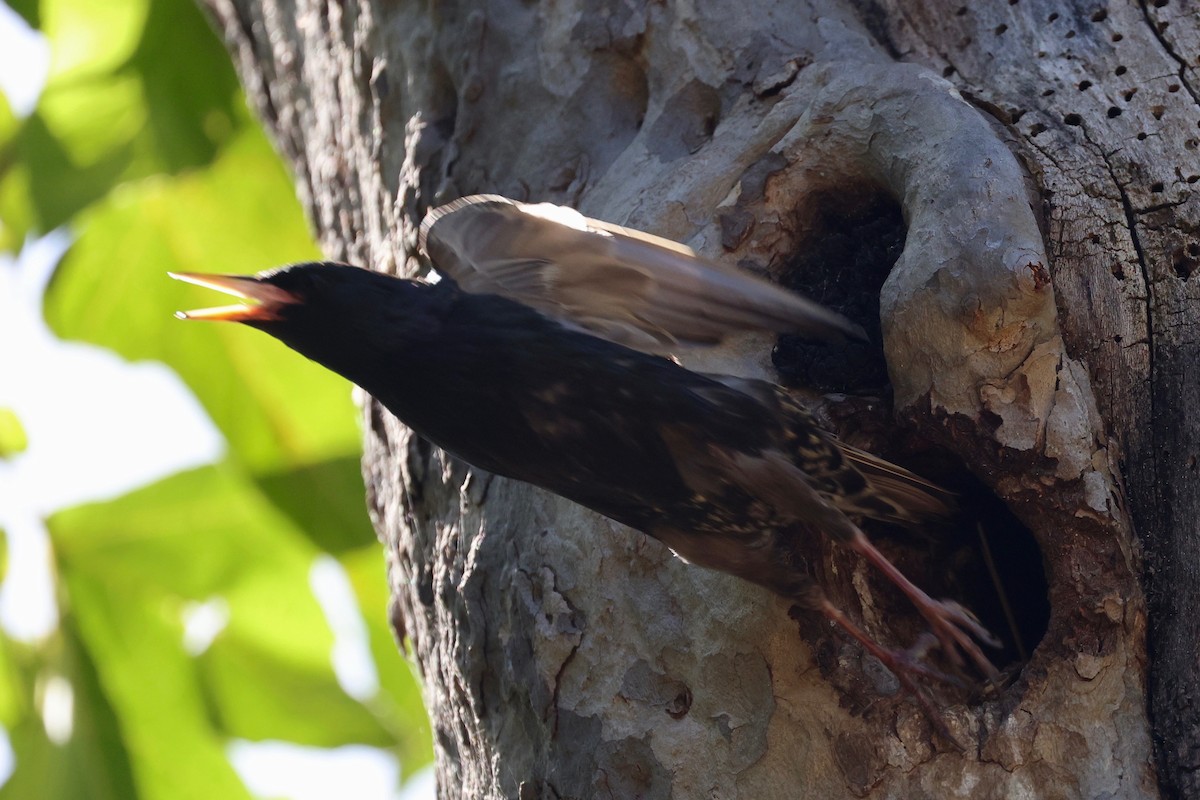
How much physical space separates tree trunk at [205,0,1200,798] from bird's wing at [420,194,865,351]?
6.4 inches

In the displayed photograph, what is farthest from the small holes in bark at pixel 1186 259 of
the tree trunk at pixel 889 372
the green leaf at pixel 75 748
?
the green leaf at pixel 75 748

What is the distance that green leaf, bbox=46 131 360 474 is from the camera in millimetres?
3994

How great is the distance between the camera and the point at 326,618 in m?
3.95

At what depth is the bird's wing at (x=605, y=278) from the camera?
2357 millimetres

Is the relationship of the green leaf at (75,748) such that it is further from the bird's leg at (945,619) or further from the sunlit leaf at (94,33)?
the bird's leg at (945,619)

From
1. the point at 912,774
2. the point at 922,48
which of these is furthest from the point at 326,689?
the point at 922,48

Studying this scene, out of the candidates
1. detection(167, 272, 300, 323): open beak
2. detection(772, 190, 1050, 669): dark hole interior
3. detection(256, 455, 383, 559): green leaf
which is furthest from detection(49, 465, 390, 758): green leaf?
detection(772, 190, 1050, 669): dark hole interior

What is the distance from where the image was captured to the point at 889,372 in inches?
91.8

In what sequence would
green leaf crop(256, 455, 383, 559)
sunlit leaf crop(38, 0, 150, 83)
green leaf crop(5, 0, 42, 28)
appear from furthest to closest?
sunlit leaf crop(38, 0, 150, 83) < green leaf crop(256, 455, 383, 559) < green leaf crop(5, 0, 42, 28)

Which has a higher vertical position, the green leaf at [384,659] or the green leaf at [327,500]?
the green leaf at [327,500]

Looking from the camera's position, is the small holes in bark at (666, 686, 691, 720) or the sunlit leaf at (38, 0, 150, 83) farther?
the sunlit leaf at (38, 0, 150, 83)

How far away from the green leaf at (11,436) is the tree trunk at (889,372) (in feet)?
4.88

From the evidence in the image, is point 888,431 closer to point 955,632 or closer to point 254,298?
point 955,632

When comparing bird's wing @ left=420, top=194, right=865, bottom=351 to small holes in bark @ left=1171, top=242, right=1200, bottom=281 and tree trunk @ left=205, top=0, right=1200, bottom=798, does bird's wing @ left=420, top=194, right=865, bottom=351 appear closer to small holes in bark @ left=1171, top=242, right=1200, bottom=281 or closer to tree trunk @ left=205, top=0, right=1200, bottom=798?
tree trunk @ left=205, top=0, right=1200, bottom=798
